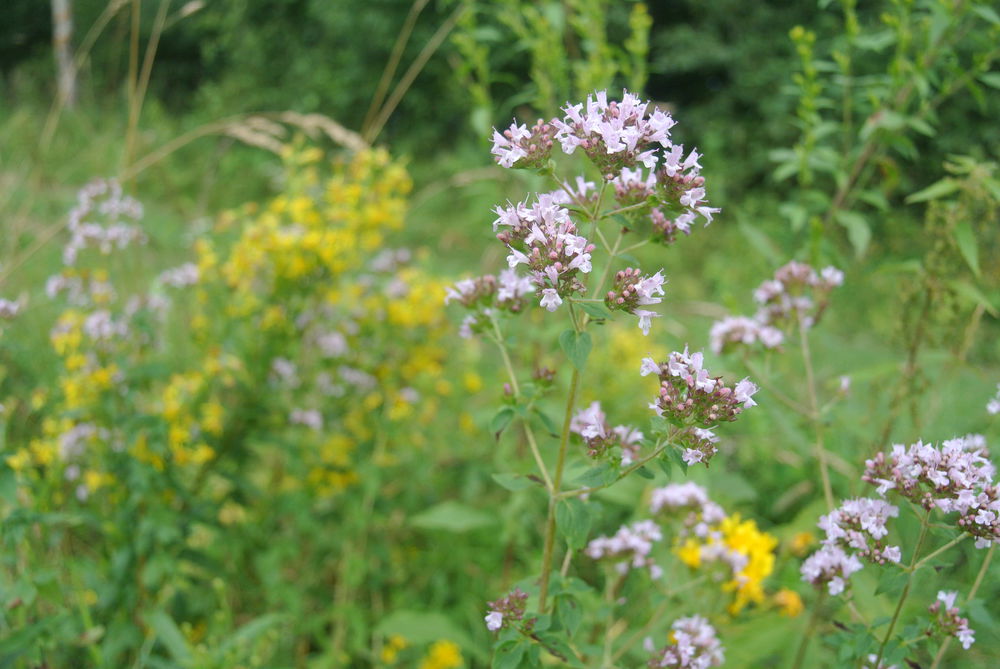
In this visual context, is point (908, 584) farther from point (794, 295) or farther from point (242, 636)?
point (242, 636)

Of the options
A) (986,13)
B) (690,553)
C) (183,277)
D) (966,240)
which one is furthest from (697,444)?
(183,277)

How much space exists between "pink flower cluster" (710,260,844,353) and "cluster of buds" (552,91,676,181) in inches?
37.1

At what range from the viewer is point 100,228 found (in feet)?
8.29

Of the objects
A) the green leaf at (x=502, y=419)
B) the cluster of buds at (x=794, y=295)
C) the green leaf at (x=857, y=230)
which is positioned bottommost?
the green leaf at (x=502, y=419)

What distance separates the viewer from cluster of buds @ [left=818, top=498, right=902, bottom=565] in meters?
1.26

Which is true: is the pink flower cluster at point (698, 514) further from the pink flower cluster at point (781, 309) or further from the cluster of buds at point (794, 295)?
the cluster of buds at point (794, 295)

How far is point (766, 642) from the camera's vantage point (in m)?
2.07

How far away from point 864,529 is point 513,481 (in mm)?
595

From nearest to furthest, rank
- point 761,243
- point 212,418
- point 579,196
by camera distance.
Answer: point 579,196 → point 761,243 → point 212,418

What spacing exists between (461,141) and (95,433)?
847cm

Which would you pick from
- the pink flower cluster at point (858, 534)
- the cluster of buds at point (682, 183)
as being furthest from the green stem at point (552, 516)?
the pink flower cluster at point (858, 534)

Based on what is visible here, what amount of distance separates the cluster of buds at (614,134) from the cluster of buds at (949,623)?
877 mm

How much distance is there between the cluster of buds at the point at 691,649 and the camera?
1.37 meters

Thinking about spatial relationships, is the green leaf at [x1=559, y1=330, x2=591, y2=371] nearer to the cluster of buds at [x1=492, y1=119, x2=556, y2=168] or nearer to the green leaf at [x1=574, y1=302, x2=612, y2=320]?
the green leaf at [x1=574, y1=302, x2=612, y2=320]
